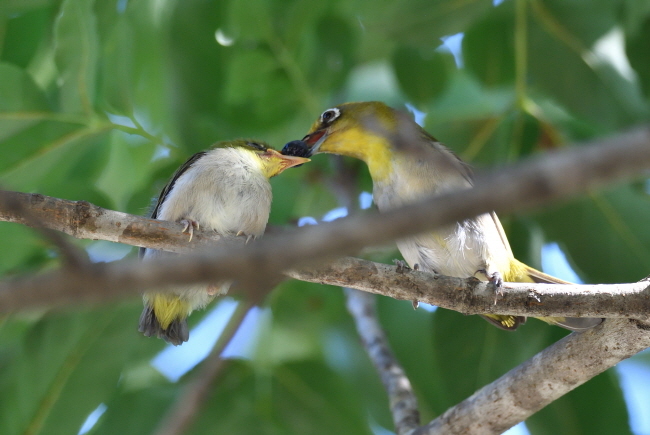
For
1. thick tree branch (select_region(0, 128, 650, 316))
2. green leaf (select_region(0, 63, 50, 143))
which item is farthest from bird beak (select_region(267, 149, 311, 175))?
thick tree branch (select_region(0, 128, 650, 316))

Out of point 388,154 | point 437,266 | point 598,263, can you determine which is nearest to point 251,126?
point 388,154

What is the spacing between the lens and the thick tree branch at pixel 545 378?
10.2ft

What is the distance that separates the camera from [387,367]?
451 centimetres

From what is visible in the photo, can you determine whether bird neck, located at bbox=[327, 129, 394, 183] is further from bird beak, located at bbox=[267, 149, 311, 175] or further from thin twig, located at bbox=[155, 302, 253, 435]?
thin twig, located at bbox=[155, 302, 253, 435]

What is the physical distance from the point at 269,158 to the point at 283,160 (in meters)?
0.11

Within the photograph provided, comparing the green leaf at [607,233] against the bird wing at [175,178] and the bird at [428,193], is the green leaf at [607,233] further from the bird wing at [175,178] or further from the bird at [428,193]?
the bird wing at [175,178]

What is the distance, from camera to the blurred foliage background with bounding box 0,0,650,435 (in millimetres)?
4543

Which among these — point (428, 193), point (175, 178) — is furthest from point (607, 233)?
point (175, 178)

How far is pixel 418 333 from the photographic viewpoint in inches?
221

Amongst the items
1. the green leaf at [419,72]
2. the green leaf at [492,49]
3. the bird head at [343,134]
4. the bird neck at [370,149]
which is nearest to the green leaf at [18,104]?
the bird head at [343,134]

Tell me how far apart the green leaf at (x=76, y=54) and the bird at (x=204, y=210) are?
872mm

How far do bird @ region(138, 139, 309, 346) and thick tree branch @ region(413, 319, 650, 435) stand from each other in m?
1.55

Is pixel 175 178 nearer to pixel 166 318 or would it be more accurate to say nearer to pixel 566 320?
pixel 166 318

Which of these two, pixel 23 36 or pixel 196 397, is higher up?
pixel 196 397
